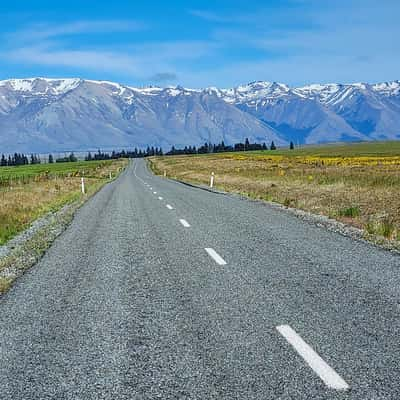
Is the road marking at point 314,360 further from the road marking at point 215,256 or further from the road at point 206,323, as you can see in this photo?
the road marking at point 215,256

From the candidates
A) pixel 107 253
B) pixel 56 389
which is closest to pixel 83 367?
pixel 56 389

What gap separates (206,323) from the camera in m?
5.67

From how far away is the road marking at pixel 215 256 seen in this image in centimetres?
895

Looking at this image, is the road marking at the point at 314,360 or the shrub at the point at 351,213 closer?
the road marking at the point at 314,360

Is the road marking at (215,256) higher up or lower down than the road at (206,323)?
lower down

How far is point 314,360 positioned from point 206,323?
1479mm

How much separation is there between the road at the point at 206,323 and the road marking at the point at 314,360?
0.02 meters

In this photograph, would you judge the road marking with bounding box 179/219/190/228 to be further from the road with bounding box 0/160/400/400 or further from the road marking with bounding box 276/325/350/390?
the road marking with bounding box 276/325/350/390

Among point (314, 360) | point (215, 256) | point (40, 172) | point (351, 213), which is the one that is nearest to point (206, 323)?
point (314, 360)

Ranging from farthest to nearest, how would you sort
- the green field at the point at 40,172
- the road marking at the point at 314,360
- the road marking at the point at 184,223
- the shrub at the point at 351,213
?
1. the green field at the point at 40,172
2. the shrub at the point at 351,213
3. the road marking at the point at 184,223
4. the road marking at the point at 314,360

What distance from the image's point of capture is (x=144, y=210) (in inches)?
747

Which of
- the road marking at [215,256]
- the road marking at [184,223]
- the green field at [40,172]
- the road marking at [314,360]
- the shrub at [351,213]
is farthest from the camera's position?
the green field at [40,172]

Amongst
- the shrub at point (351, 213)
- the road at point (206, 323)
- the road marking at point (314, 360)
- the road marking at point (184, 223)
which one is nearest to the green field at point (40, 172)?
the road marking at point (184, 223)

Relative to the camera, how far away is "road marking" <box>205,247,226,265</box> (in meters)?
8.95
